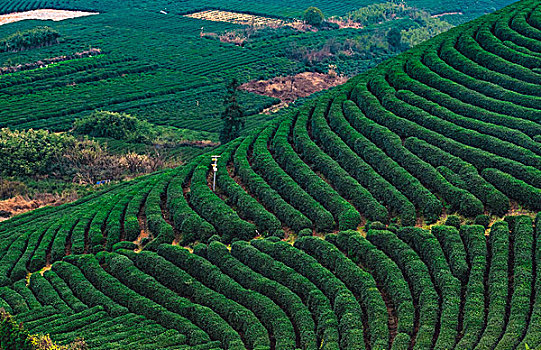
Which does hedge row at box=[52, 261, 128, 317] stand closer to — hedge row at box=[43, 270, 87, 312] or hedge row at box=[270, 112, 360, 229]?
hedge row at box=[43, 270, 87, 312]

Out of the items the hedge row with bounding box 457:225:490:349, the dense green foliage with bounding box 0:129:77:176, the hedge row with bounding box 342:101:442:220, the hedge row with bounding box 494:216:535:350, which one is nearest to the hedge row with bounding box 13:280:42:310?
the hedge row with bounding box 342:101:442:220

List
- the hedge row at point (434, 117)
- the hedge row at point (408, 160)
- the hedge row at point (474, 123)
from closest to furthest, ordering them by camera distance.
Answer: the hedge row at point (408, 160) < the hedge row at point (434, 117) < the hedge row at point (474, 123)

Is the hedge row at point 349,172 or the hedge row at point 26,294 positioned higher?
the hedge row at point 349,172

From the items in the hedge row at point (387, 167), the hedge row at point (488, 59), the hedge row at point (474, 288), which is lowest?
the hedge row at point (474, 288)

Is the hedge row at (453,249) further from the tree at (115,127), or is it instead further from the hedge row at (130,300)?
the tree at (115,127)

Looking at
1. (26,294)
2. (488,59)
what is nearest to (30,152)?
(26,294)

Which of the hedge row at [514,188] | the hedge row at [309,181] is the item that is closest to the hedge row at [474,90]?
the hedge row at [514,188]
